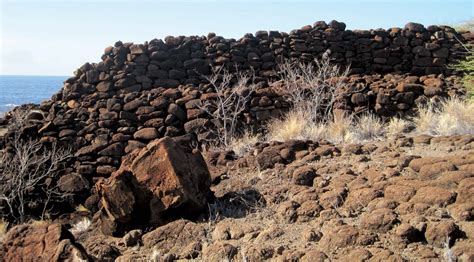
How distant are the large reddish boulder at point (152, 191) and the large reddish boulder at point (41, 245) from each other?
0.94 meters

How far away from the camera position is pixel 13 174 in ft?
32.4

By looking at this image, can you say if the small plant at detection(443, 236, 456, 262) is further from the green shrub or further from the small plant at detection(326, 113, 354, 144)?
the small plant at detection(326, 113, 354, 144)

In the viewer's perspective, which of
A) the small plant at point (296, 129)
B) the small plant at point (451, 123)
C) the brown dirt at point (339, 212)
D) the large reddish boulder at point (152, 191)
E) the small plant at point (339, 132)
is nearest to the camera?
the brown dirt at point (339, 212)

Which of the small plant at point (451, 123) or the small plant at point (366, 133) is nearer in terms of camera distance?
the small plant at point (451, 123)

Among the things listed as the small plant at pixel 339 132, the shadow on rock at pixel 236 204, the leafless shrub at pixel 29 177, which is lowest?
the leafless shrub at pixel 29 177

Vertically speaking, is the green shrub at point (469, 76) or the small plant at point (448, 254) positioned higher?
the green shrub at point (469, 76)

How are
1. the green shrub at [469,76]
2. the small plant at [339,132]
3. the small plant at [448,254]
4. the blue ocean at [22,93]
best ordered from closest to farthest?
1. the small plant at [448,254]
2. the green shrub at [469,76]
3. the small plant at [339,132]
4. the blue ocean at [22,93]

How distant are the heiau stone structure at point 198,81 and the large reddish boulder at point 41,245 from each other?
206 inches

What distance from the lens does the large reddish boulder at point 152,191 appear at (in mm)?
5766

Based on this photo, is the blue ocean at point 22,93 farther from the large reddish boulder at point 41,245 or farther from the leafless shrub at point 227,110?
the large reddish boulder at point 41,245

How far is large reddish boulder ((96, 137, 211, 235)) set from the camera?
5.77 metres

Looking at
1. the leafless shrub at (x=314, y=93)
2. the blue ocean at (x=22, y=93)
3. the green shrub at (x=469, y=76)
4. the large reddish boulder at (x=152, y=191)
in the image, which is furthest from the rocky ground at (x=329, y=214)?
the blue ocean at (x=22, y=93)

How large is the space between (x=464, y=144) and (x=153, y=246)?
3.93 metres

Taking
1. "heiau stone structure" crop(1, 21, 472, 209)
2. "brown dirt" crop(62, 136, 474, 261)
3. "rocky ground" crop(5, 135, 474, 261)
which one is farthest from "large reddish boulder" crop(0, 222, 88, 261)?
"heiau stone structure" crop(1, 21, 472, 209)
